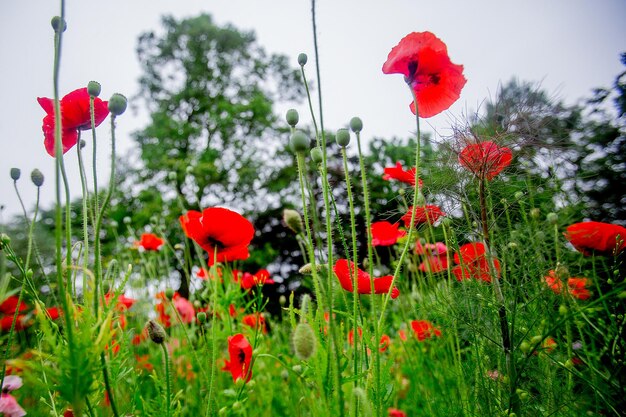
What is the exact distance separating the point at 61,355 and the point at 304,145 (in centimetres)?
45

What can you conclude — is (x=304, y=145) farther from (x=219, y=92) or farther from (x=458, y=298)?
(x=219, y=92)

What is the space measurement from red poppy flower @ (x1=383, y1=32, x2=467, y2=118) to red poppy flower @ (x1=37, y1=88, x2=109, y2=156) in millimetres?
613

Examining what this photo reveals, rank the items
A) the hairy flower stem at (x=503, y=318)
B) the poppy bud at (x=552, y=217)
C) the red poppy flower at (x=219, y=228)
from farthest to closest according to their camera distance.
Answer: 1. the red poppy flower at (x=219, y=228)
2. the poppy bud at (x=552, y=217)
3. the hairy flower stem at (x=503, y=318)

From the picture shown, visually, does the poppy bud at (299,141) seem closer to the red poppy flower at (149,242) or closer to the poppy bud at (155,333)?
the poppy bud at (155,333)

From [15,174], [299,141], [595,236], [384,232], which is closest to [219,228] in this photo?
[15,174]

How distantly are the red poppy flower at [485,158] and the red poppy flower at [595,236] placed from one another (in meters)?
0.26

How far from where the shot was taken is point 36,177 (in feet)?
2.87

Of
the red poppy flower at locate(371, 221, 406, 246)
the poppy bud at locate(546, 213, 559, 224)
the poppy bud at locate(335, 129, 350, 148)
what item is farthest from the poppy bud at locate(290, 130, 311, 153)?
the red poppy flower at locate(371, 221, 406, 246)

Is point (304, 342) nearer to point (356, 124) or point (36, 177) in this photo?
point (356, 124)

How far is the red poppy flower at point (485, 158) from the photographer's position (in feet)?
3.01

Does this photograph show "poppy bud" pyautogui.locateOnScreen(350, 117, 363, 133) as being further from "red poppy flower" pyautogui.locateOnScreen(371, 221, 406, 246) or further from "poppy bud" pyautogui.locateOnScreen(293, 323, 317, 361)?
"red poppy flower" pyautogui.locateOnScreen(371, 221, 406, 246)

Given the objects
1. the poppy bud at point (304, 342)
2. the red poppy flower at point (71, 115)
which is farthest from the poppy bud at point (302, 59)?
the poppy bud at point (304, 342)

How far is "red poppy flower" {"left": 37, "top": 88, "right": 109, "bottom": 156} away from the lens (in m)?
0.83

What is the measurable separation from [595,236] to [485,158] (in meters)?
0.36
